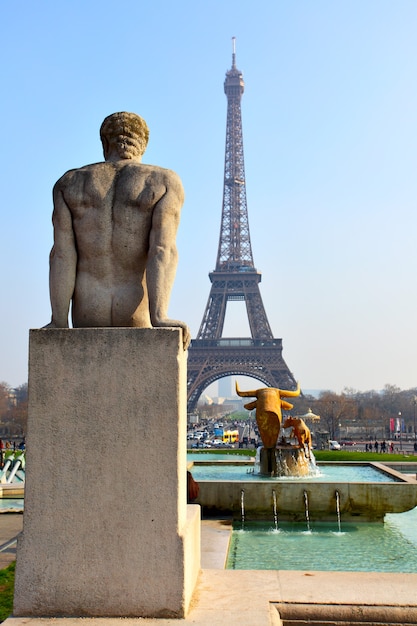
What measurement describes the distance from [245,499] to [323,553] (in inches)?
107

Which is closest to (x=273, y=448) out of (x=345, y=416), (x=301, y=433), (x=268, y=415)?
(x=268, y=415)

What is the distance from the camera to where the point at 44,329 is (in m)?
3.95

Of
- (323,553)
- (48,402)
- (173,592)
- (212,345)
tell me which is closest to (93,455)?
(48,402)

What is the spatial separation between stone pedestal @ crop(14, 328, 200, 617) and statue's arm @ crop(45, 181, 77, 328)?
13.0 inches

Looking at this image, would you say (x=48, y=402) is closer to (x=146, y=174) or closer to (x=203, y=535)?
(x=146, y=174)

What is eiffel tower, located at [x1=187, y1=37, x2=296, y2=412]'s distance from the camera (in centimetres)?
7994

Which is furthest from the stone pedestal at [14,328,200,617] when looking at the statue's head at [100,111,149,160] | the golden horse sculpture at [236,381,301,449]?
the golden horse sculpture at [236,381,301,449]

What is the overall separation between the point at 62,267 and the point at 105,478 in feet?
4.69

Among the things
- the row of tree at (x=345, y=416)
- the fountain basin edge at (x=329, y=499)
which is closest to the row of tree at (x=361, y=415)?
the row of tree at (x=345, y=416)

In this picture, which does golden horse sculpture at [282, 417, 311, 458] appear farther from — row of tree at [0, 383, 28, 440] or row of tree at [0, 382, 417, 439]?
row of tree at [0, 383, 28, 440]

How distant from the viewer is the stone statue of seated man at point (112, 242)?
13.9 feet

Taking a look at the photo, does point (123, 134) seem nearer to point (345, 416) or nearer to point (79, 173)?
point (79, 173)

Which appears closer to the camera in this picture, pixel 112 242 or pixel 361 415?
pixel 112 242

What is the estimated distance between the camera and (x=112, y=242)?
4.25 metres
